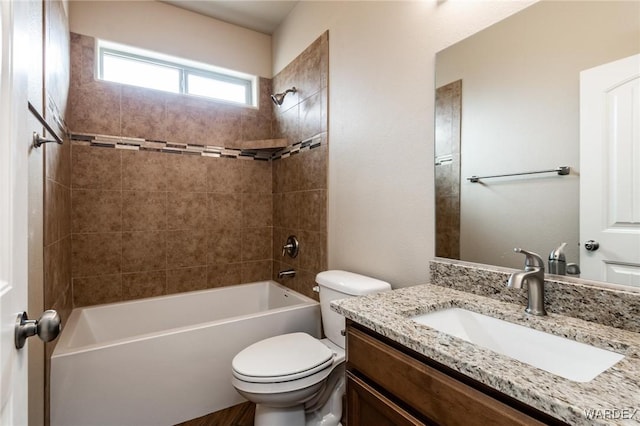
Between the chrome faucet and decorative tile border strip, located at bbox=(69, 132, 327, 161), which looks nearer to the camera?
the chrome faucet

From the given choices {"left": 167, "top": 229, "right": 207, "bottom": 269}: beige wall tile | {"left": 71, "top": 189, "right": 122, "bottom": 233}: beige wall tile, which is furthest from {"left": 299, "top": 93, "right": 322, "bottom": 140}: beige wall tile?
{"left": 71, "top": 189, "right": 122, "bottom": 233}: beige wall tile

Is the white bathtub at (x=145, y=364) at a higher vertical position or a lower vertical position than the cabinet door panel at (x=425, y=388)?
lower

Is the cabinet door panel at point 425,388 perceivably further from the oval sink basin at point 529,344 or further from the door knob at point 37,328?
the door knob at point 37,328

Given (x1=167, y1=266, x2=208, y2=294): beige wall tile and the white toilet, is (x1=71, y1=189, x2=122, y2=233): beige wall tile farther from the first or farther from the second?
the white toilet

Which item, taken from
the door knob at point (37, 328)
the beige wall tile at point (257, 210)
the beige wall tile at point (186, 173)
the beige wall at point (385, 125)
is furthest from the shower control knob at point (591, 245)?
the beige wall tile at point (186, 173)

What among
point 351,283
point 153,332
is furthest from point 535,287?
point 153,332

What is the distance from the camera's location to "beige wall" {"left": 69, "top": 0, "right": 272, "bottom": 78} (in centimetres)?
217

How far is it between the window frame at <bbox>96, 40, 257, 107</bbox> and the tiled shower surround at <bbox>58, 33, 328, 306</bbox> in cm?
9

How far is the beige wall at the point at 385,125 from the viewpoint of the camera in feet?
4.49

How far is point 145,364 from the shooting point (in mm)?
1597

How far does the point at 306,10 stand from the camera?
2.31 metres

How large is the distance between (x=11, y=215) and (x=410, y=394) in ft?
3.14

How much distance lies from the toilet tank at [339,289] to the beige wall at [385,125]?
108mm

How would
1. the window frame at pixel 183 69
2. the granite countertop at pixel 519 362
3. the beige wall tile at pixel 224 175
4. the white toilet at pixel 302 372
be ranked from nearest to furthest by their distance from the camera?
the granite countertop at pixel 519 362 < the white toilet at pixel 302 372 < the window frame at pixel 183 69 < the beige wall tile at pixel 224 175
